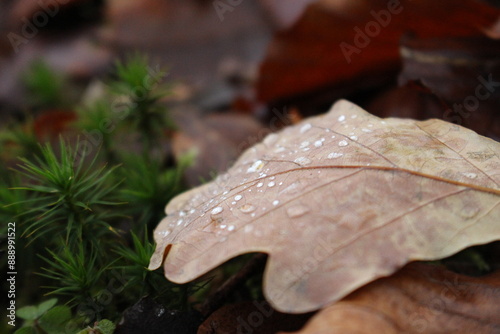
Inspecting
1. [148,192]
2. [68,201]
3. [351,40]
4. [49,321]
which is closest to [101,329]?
[49,321]

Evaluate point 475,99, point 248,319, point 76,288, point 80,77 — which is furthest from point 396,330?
point 80,77

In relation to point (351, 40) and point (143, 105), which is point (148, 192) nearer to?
point (143, 105)

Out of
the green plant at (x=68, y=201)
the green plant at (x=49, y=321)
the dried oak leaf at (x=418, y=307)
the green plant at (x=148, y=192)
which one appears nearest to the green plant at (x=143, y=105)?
the green plant at (x=148, y=192)

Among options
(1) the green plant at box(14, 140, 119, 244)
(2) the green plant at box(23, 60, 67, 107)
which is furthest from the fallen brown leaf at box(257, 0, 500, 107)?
(2) the green plant at box(23, 60, 67, 107)

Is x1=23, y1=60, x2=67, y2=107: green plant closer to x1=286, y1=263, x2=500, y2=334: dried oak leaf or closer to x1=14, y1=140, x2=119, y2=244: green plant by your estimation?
x1=14, y1=140, x2=119, y2=244: green plant

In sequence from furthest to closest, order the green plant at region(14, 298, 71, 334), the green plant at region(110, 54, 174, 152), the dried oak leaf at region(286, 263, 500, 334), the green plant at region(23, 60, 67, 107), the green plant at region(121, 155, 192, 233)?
the green plant at region(23, 60, 67, 107) → the green plant at region(110, 54, 174, 152) → the green plant at region(121, 155, 192, 233) → the green plant at region(14, 298, 71, 334) → the dried oak leaf at region(286, 263, 500, 334)

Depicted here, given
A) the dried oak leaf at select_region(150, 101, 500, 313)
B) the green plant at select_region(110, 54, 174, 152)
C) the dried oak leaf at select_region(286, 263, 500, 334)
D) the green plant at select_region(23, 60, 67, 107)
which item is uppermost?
the green plant at select_region(23, 60, 67, 107)
